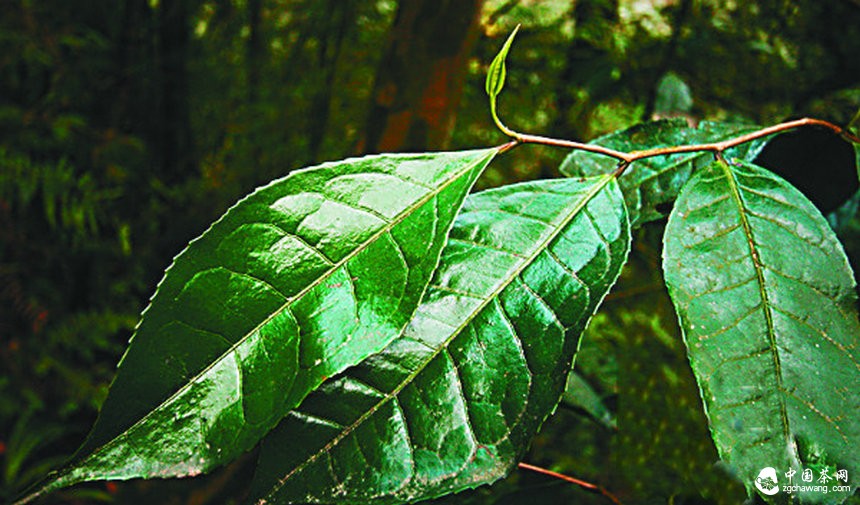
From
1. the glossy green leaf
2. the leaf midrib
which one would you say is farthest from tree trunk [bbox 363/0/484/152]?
the leaf midrib

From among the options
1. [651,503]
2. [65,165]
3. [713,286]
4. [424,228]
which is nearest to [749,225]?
[713,286]

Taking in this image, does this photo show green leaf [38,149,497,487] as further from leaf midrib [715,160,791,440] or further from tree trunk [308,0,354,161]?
tree trunk [308,0,354,161]

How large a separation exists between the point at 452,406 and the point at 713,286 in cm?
13

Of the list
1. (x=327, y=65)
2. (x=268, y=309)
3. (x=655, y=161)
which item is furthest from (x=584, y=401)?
(x=327, y=65)

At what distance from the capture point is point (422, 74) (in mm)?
900

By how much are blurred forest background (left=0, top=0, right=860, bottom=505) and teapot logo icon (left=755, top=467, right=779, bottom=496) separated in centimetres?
91

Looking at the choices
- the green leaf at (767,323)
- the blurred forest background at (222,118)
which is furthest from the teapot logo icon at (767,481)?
the blurred forest background at (222,118)

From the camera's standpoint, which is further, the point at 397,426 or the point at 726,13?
the point at 726,13

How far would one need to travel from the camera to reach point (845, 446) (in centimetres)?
25

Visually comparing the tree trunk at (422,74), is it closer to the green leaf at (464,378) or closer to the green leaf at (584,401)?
the green leaf at (584,401)

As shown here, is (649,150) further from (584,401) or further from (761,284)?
(584,401)

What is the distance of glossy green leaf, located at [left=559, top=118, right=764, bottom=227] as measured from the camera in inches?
14.9

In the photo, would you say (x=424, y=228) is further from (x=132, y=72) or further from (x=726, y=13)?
(x=132, y=72)

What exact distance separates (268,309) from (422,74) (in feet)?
2.33
